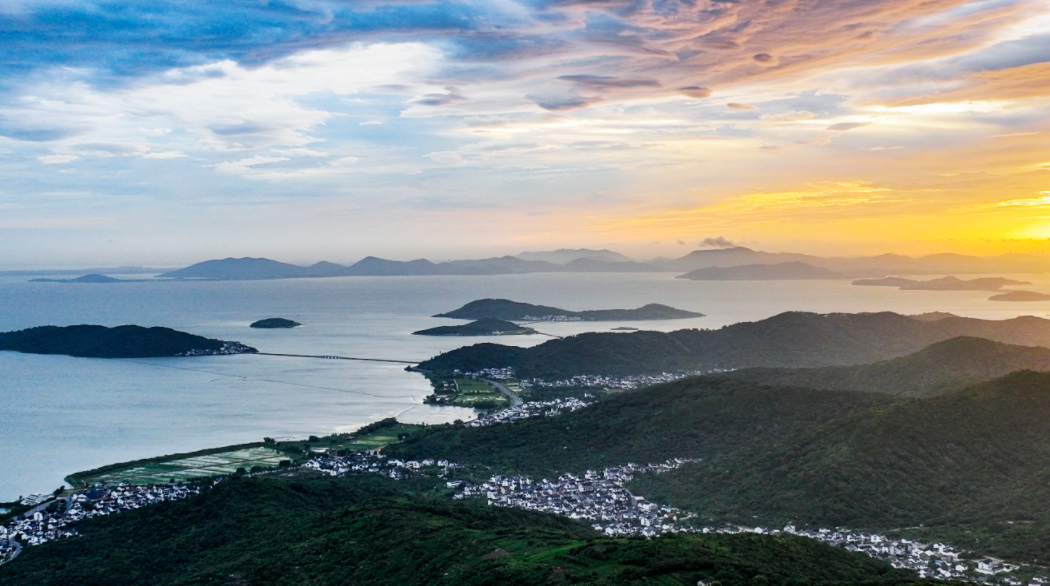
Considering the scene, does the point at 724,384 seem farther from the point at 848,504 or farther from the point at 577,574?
the point at 577,574

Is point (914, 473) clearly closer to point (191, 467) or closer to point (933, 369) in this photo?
point (933, 369)

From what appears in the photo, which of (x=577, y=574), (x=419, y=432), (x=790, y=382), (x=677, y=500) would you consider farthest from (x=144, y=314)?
(x=577, y=574)

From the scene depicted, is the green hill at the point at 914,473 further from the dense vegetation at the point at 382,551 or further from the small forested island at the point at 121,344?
the small forested island at the point at 121,344

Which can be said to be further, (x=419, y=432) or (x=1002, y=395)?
(x=419, y=432)

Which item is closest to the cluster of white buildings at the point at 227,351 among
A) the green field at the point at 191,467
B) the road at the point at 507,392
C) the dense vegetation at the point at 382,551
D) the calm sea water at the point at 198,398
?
the calm sea water at the point at 198,398

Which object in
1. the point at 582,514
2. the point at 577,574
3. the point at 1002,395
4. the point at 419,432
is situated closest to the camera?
the point at 577,574

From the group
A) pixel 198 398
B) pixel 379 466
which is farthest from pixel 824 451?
pixel 198 398
